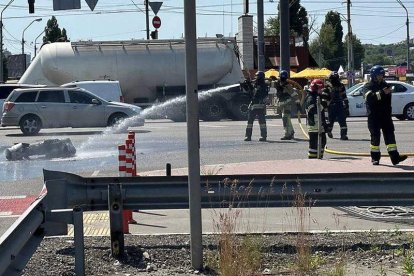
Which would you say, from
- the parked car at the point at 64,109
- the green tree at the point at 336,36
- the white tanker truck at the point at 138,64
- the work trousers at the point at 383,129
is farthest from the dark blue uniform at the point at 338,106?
the green tree at the point at 336,36

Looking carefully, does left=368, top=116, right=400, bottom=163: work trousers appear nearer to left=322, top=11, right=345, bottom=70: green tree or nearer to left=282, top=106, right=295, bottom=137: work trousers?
left=282, top=106, right=295, bottom=137: work trousers

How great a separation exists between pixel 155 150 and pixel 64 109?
8703mm

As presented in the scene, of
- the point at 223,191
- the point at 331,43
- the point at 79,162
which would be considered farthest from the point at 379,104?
the point at 331,43

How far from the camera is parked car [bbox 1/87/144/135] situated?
93.6 feet

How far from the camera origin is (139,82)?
40.1 m

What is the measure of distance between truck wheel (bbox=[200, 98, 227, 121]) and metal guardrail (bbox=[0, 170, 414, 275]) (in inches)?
1071

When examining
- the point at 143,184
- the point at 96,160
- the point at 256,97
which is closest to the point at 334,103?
the point at 256,97

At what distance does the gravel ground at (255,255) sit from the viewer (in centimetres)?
765

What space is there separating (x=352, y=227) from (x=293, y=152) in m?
9.32

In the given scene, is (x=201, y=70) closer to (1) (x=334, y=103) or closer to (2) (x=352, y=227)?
(1) (x=334, y=103)

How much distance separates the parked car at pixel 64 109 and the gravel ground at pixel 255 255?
19.6 m

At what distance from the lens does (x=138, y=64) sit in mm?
39500

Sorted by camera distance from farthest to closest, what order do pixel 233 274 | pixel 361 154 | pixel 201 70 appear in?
1. pixel 201 70
2. pixel 361 154
3. pixel 233 274

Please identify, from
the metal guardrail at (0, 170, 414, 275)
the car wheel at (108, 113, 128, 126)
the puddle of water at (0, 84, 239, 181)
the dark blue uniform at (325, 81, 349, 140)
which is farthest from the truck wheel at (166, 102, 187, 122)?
the metal guardrail at (0, 170, 414, 275)
